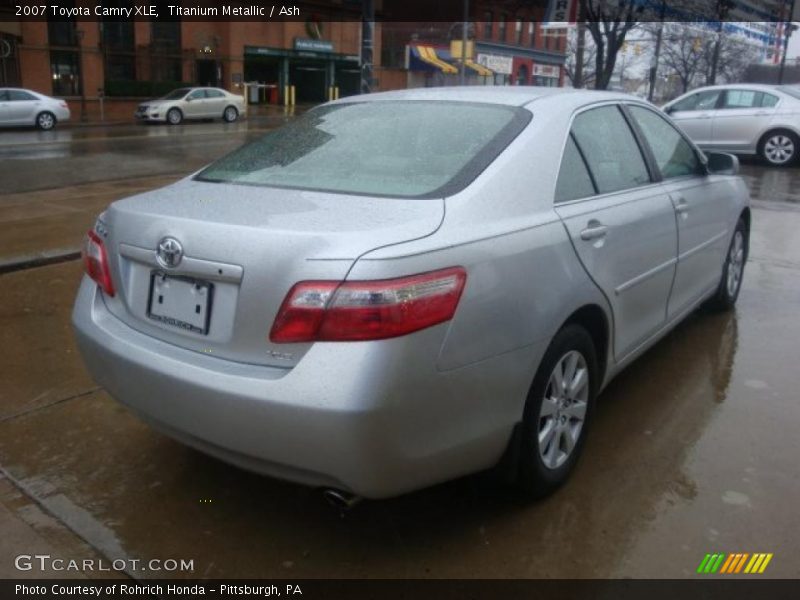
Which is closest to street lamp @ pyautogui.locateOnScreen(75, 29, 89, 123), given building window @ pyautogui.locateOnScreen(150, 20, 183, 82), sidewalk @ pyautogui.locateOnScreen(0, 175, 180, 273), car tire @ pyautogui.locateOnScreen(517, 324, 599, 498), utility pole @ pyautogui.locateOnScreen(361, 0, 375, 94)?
building window @ pyautogui.locateOnScreen(150, 20, 183, 82)

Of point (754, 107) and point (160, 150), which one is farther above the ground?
point (754, 107)

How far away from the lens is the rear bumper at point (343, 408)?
2248 millimetres

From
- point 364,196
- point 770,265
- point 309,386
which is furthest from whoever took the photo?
point 770,265

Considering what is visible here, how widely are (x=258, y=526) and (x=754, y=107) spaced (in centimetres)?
1468

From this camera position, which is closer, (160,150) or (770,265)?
(770,265)

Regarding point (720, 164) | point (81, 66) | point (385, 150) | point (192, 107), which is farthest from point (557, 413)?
point (81, 66)

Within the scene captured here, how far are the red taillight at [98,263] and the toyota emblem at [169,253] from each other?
0.39 metres

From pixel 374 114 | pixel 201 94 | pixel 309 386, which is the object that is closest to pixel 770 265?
pixel 374 114

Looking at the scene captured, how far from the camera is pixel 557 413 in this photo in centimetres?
297

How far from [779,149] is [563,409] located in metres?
13.9

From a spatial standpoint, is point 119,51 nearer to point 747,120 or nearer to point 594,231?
point 747,120

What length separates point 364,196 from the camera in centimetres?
275

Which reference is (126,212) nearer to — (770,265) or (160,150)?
(770,265)

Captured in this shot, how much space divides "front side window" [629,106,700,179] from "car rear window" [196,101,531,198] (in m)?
1.18
